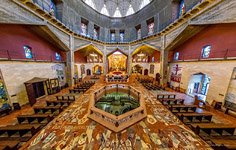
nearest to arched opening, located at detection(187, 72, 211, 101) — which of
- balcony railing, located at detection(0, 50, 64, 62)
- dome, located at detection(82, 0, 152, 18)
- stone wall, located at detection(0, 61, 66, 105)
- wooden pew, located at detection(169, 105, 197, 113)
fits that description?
wooden pew, located at detection(169, 105, 197, 113)

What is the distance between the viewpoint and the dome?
16891 millimetres

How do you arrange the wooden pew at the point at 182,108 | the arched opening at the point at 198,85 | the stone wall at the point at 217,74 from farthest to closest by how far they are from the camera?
the arched opening at the point at 198,85, the stone wall at the point at 217,74, the wooden pew at the point at 182,108

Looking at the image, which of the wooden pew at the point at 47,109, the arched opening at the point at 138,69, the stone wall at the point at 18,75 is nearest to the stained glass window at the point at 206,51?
the arched opening at the point at 138,69

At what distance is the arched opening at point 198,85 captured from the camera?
9211 millimetres

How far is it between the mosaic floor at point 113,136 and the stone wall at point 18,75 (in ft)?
15.5

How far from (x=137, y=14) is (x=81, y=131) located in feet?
64.6

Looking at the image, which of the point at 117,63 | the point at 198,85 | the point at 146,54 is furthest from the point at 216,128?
the point at 117,63

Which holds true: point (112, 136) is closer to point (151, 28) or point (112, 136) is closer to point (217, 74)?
point (217, 74)

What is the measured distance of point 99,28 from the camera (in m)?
17.2

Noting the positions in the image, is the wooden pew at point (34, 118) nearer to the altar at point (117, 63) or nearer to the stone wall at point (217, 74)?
the stone wall at point (217, 74)

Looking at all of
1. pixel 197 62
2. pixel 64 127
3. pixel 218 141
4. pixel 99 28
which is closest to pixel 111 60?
pixel 99 28

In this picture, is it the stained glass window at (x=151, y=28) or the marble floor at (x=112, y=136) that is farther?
the stained glass window at (x=151, y=28)

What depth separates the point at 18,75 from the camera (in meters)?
6.58

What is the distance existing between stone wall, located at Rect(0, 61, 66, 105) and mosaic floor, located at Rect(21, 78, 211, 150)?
471 cm
